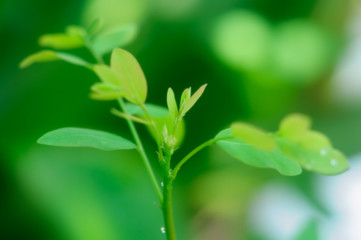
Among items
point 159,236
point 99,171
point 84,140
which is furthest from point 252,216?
point 84,140

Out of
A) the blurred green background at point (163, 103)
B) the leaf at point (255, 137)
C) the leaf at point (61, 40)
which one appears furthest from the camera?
the blurred green background at point (163, 103)

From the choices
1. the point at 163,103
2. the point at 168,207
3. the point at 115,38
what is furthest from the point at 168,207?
the point at 163,103

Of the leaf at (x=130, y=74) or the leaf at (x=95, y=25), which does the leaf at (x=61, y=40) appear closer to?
the leaf at (x=95, y=25)

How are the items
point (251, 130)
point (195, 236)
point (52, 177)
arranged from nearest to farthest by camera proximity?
point (251, 130)
point (52, 177)
point (195, 236)

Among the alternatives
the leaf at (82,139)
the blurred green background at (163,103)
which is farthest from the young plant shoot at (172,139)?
the blurred green background at (163,103)

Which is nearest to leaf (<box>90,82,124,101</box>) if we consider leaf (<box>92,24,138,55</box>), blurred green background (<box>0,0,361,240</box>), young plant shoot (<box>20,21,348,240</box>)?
young plant shoot (<box>20,21,348,240</box>)

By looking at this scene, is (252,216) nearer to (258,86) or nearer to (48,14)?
(258,86)
